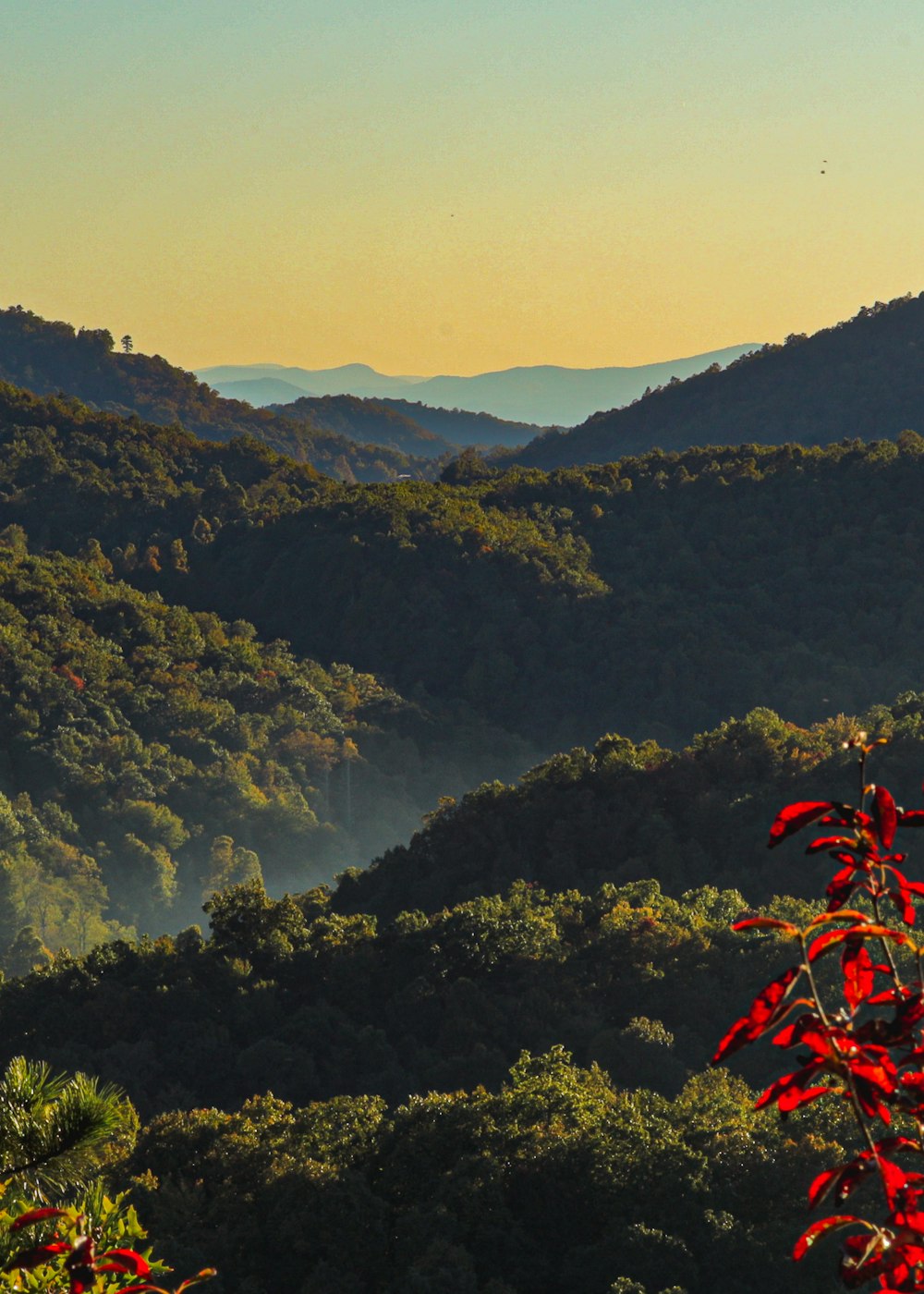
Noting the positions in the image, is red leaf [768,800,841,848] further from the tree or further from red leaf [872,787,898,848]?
the tree

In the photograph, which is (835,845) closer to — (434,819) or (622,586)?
(434,819)

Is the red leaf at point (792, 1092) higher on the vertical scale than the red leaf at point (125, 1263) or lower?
higher

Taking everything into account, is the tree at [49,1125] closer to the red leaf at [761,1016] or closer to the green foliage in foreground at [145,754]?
the red leaf at [761,1016]

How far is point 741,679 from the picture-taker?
69.3 metres

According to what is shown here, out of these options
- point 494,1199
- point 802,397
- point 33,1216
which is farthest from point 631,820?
point 802,397

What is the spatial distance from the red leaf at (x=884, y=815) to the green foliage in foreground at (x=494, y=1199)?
33.2 ft

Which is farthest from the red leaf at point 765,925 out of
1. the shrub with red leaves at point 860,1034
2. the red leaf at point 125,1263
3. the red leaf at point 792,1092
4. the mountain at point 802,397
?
the mountain at point 802,397

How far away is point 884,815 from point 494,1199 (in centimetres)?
1216

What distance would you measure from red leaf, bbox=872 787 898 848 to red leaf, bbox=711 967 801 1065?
0.34 meters

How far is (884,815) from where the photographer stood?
2.65m

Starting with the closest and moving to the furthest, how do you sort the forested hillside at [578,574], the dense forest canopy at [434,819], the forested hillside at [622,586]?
the dense forest canopy at [434,819], the forested hillside at [622,586], the forested hillside at [578,574]

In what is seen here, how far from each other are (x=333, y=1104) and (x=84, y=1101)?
12.6 meters

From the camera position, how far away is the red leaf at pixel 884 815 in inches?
104

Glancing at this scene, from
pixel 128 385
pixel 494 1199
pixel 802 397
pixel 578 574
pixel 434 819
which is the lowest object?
pixel 434 819
